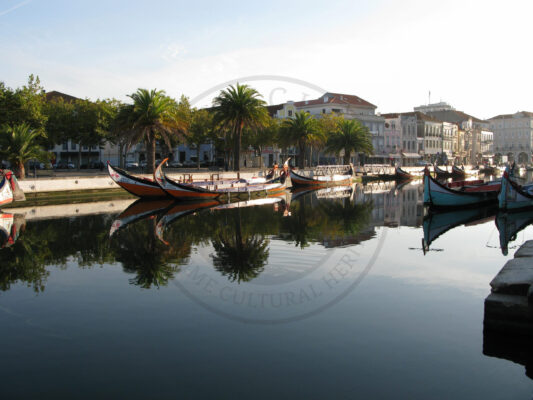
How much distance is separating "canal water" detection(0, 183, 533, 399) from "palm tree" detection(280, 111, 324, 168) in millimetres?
37399

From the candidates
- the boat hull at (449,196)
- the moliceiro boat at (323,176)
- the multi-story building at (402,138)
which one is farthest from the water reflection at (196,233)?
the multi-story building at (402,138)

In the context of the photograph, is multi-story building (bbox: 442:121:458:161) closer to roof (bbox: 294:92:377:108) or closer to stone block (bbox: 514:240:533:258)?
roof (bbox: 294:92:377:108)

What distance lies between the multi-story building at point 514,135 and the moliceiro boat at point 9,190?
5345 inches

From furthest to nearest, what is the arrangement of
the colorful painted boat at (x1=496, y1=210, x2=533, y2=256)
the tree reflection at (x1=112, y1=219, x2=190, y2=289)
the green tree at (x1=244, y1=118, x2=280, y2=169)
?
1. the green tree at (x1=244, y1=118, x2=280, y2=169)
2. the colorful painted boat at (x1=496, y1=210, x2=533, y2=256)
3. the tree reflection at (x1=112, y1=219, x2=190, y2=289)

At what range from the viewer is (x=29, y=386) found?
608 cm

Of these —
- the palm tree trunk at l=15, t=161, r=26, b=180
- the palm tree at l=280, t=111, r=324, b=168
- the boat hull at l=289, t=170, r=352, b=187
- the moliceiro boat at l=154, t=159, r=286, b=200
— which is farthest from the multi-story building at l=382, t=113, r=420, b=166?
the palm tree trunk at l=15, t=161, r=26, b=180

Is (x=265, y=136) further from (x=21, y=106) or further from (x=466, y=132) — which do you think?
(x=466, y=132)

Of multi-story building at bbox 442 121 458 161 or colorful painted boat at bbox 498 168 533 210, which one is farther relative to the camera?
multi-story building at bbox 442 121 458 161

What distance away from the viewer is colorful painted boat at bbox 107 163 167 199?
30781mm

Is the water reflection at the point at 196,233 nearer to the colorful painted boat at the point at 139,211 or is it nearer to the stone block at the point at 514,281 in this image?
the colorful painted boat at the point at 139,211

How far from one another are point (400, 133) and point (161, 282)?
→ 9242cm

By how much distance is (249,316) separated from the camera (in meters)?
A: 8.83

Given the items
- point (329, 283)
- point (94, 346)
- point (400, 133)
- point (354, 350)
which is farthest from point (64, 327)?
point (400, 133)

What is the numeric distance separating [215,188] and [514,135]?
13343 centimetres
